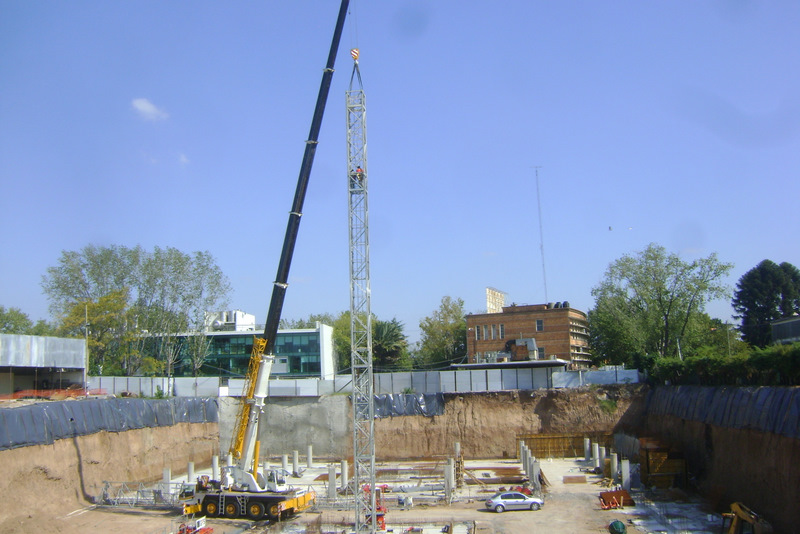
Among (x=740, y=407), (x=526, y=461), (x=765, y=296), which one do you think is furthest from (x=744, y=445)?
(x=765, y=296)

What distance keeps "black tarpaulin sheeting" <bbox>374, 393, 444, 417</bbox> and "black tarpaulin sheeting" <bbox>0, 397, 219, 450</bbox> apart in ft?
41.8

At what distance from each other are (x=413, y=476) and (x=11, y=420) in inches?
870

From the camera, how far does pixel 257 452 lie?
103 ft

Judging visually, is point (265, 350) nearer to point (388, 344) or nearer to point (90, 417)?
point (90, 417)

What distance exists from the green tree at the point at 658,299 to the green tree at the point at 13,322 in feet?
251

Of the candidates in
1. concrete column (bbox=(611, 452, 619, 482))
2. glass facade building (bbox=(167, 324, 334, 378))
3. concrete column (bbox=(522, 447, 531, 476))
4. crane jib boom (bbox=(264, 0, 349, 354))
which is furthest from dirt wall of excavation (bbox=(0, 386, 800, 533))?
glass facade building (bbox=(167, 324, 334, 378))

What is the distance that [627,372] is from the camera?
51.9m

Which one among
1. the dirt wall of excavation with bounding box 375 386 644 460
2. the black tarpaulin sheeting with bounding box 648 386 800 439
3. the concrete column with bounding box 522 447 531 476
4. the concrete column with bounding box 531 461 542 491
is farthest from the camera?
the dirt wall of excavation with bounding box 375 386 644 460

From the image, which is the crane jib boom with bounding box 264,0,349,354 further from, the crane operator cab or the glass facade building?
the glass facade building

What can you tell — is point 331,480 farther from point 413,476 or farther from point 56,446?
point 56,446

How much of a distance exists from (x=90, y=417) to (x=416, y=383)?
25.8 meters

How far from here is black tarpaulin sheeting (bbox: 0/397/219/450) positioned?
30281 millimetres

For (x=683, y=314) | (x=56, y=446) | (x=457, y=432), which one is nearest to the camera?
(x=56, y=446)

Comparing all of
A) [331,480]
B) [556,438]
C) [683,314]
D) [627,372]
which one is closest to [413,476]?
[331,480]
